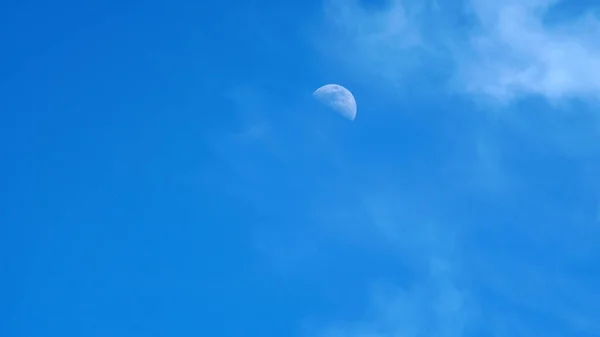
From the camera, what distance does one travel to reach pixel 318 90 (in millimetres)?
16828

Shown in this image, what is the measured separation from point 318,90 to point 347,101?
1.50m

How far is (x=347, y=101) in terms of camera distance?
16609 millimetres
